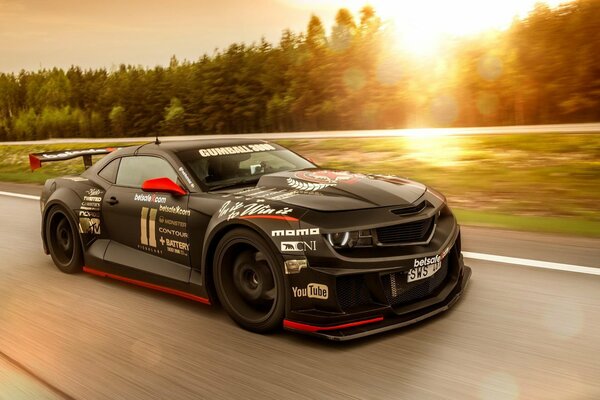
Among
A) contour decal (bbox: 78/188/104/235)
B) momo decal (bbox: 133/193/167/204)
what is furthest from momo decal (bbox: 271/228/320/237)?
contour decal (bbox: 78/188/104/235)

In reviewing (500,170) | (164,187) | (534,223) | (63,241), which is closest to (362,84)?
(500,170)

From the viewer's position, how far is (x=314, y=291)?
3.99 metres

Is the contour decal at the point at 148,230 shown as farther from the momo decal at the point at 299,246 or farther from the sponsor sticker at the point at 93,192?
the momo decal at the point at 299,246

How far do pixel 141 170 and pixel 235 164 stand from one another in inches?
37.5

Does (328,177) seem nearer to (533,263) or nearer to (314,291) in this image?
(314,291)

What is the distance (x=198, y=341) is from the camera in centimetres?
437

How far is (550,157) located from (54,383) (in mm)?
11822

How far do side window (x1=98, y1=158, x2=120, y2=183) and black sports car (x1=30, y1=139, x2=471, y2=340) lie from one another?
42mm

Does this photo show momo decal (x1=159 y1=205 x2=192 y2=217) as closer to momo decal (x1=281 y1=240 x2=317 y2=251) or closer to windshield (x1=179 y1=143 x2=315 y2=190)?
windshield (x1=179 y1=143 x2=315 y2=190)

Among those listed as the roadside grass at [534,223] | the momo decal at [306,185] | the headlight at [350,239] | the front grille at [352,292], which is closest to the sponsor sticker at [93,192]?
the momo decal at [306,185]

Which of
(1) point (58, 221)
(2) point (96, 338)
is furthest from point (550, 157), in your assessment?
(2) point (96, 338)

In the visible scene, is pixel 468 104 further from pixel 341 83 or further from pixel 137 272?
pixel 137 272

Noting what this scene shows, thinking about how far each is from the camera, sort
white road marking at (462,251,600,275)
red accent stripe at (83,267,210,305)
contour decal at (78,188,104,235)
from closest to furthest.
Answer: red accent stripe at (83,267,210,305), white road marking at (462,251,600,275), contour decal at (78,188,104,235)

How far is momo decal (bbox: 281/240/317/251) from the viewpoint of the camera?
3994 mm
